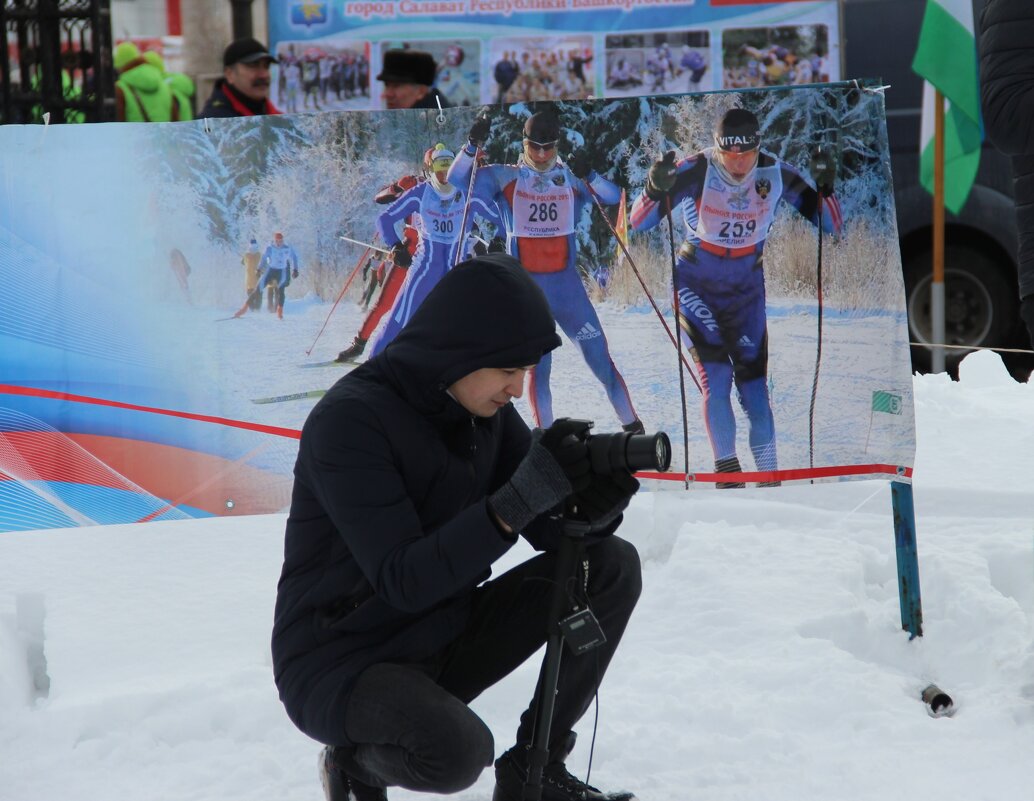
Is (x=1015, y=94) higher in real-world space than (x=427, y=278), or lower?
higher

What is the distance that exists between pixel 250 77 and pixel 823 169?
292 centimetres

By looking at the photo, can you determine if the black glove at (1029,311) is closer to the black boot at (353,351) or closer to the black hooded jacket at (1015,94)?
the black hooded jacket at (1015,94)

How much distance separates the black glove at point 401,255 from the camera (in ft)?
11.8

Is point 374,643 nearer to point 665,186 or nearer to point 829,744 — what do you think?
point 829,744

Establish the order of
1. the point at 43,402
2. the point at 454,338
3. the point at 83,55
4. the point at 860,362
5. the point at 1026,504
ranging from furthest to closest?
the point at 83,55 < the point at 1026,504 < the point at 43,402 < the point at 860,362 < the point at 454,338

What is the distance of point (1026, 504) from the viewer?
177 inches

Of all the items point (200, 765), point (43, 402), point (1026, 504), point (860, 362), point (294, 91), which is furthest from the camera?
point (294, 91)

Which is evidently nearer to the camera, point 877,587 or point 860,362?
point 860,362

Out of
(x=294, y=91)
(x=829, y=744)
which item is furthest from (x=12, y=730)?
(x=294, y=91)

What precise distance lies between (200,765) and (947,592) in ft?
6.65

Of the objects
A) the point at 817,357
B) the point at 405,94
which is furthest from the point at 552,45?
the point at 817,357

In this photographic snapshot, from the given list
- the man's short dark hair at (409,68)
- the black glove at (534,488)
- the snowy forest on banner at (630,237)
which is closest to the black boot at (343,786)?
the black glove at (534,488)

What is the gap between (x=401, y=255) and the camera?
3.61 metres

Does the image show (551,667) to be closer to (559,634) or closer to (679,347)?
(559,634)
